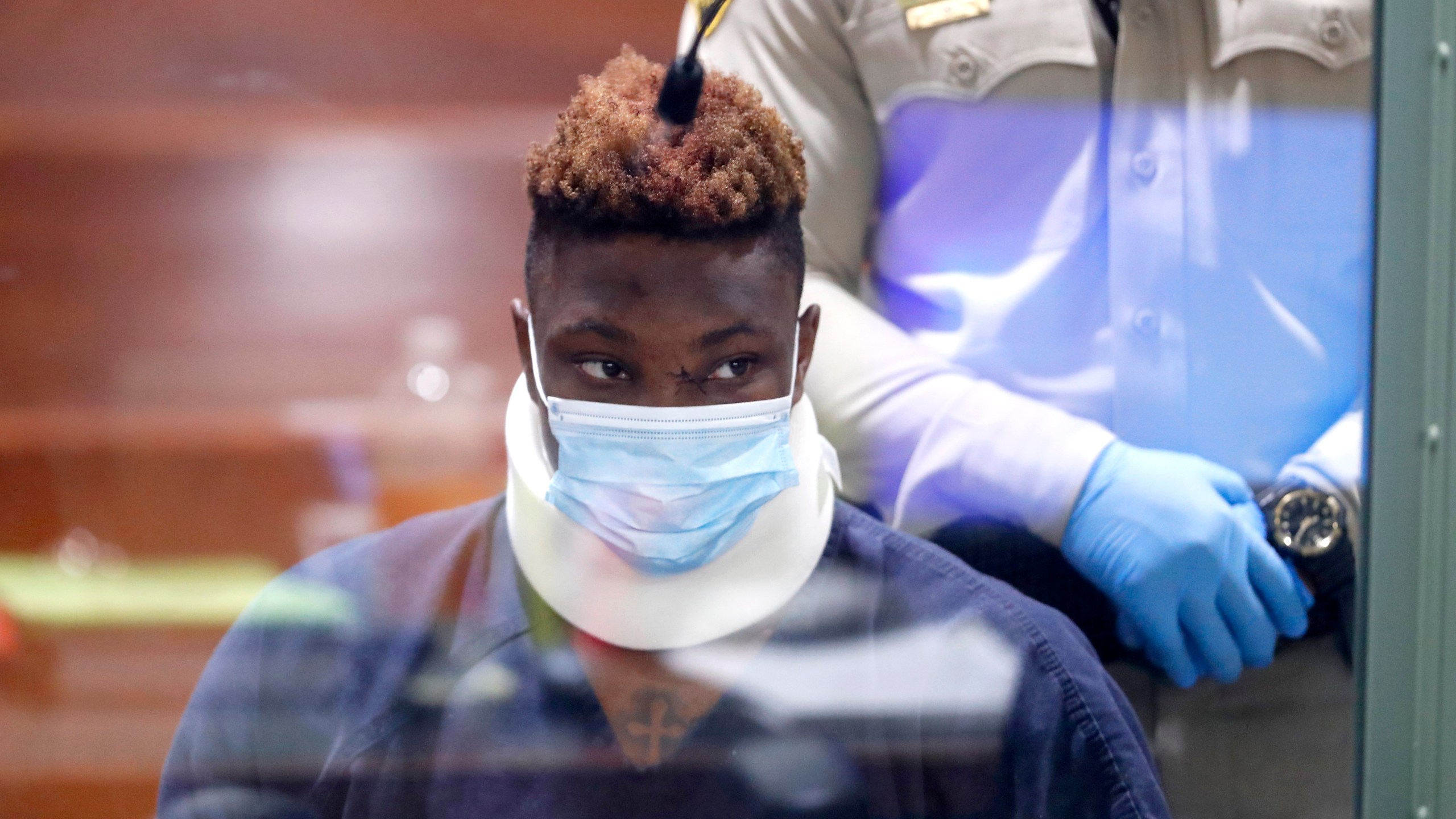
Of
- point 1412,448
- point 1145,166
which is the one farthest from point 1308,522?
point 1145,166

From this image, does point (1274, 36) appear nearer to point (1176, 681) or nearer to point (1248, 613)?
point (1248, 613)

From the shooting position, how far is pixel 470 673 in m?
1.37

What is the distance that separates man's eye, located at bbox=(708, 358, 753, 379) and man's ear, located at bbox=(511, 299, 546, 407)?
0.22 meters

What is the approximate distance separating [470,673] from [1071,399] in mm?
827

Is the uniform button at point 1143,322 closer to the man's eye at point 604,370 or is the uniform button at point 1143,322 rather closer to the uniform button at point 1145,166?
the uniform button at point 1145,166

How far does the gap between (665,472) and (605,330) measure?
172 mm

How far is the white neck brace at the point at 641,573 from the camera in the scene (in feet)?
4.38

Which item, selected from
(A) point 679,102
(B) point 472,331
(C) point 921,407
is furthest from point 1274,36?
(B) point 472,331

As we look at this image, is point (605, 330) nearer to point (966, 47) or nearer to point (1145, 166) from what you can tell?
point (966, 47)

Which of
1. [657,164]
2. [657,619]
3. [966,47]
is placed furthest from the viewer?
[966,47]

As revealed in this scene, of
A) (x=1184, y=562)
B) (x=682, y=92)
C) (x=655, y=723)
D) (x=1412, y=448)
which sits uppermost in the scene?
(x=682, y=92)

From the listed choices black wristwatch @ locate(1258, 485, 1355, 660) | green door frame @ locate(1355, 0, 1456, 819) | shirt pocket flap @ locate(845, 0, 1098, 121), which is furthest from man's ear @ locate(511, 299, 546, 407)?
green door frame @ locate(1355, 0, 1456, 819)

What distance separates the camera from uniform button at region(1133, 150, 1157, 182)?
145cm

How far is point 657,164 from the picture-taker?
124cm
